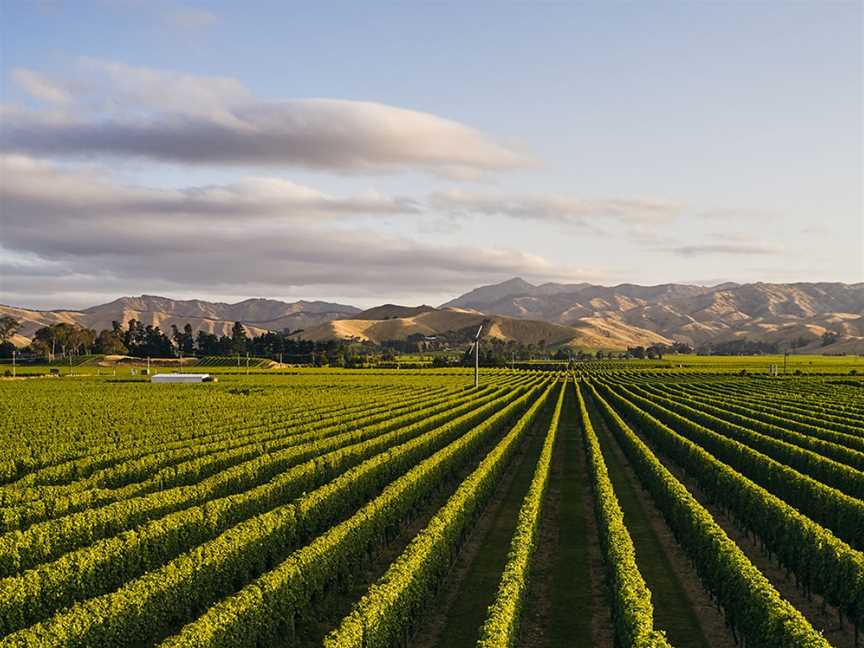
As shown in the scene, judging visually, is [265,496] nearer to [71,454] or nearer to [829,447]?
[71,454]

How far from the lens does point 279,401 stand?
77938mm

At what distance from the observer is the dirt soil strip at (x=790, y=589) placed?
57.6ft

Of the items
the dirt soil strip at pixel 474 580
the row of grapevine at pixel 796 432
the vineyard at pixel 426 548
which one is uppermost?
the row of grapevine at pixel 796 432

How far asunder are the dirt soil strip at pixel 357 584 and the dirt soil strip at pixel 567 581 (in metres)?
4.55

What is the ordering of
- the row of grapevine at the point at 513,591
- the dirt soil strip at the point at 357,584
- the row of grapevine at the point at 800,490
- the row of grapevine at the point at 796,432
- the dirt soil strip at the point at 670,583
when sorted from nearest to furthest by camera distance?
the row of grapevine at the point at 513,591
the dirt soil strip at the point at 357,584
the dirt soil strip at the point at 670,583
the row of grapevine at the point at 800,490
the row of grapevine at the point at 796,432

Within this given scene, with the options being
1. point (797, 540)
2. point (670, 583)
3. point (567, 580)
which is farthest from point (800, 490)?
point (567, 580)

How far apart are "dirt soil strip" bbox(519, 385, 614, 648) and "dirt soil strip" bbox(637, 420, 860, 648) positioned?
16.3 feet

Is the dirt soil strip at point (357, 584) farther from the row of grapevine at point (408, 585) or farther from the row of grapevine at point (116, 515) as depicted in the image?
the row of grapevine at point (116, 515)

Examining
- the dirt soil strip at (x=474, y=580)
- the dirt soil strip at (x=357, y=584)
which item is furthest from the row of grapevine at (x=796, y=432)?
the dirt soil strip at (x=357, y=584)

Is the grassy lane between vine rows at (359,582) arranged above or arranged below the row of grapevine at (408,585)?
below

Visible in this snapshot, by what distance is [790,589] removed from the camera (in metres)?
20.5

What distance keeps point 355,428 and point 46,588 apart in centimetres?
3280

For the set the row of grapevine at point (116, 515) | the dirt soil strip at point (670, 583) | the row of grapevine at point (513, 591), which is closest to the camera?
the row of grapevine at point (513, 591)

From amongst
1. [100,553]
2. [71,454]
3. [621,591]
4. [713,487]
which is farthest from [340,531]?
[71,454]
